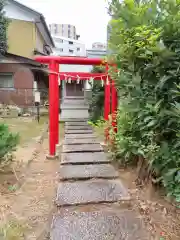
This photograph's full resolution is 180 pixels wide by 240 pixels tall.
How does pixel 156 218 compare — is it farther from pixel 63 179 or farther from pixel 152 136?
pixel 63 179

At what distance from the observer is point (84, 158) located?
441 cm

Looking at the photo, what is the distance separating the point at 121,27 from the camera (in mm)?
2502

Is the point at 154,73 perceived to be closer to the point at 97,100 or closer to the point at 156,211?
the point at 156,211

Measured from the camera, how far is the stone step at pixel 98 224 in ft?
6.74

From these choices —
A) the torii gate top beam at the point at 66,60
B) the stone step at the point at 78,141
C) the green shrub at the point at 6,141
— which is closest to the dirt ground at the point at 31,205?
the green shrub at the point at 6,141

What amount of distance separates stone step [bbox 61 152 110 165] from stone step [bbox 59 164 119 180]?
19cm

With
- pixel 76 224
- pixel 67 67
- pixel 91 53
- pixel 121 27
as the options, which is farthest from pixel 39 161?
pixel 91 53

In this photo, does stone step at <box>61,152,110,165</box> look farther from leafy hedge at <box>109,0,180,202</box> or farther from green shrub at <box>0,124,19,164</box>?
leafy hedge at <box>109,0,180,202</box>

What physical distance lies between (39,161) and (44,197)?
1.74 meters

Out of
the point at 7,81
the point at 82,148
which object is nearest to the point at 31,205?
the point at 82,148

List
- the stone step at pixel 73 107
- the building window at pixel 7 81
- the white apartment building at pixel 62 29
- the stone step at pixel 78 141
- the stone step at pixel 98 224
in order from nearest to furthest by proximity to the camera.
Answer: the stone step at pixel 98 224, the stone step at pixel 78 141, the stone step at pixel 73 107, the building window at pixel 7 81, the white apartment building at pixel 62 29

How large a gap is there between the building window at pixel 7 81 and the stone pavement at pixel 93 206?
1023 cm

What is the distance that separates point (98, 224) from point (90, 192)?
27.3 inches

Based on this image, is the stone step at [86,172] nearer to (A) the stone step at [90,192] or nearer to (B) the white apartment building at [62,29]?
(A) the stone step at [90,192]
